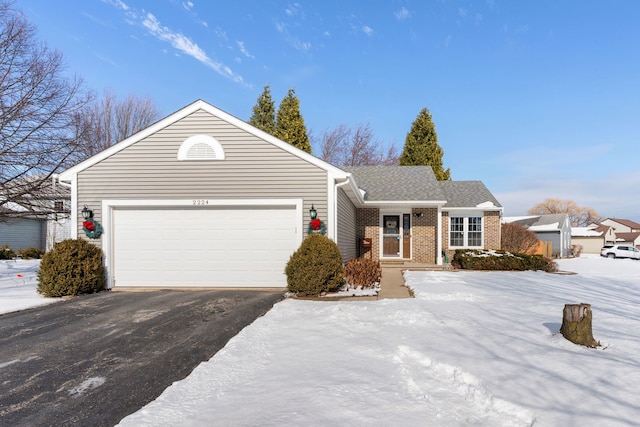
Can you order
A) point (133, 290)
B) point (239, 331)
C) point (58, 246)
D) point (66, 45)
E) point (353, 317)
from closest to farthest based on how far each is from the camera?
point (239, 331), point (353, 317), point (58, 246), point (133, 290), point (66, 45)

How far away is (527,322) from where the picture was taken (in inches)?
224

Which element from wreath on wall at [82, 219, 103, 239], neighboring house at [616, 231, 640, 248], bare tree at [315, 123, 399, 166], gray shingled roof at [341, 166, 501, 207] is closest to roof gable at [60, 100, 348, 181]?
wreath on wall at [82, 219, 103, 239]

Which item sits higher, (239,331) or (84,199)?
(84,199)

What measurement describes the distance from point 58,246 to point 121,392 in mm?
6803

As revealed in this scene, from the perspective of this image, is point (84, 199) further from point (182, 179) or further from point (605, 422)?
point (605, 422)

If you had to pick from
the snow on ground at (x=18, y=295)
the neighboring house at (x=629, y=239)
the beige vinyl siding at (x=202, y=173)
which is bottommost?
the neighboring house at (x=629, y=239)

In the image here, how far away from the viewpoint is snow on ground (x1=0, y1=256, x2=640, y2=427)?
9.48 ft

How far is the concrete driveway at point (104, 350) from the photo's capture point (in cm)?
325

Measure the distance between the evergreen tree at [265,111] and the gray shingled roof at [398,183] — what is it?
1336cm

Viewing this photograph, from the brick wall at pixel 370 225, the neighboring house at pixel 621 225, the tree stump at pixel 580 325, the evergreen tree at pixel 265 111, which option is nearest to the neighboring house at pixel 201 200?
the tree stump at pixel 580 325

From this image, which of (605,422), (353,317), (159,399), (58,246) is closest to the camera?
(605,422)

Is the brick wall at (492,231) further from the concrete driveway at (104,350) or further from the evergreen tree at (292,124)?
the evergreen tree at (292,124)

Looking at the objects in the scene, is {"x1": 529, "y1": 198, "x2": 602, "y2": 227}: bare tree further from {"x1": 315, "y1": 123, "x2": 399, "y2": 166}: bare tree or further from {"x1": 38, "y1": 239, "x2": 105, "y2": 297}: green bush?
{"x1": 38, "y1": 239, "x2": 105, "y2": 297}: green bush

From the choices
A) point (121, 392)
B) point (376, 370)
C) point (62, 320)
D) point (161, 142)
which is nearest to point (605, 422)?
point (376, 370)
